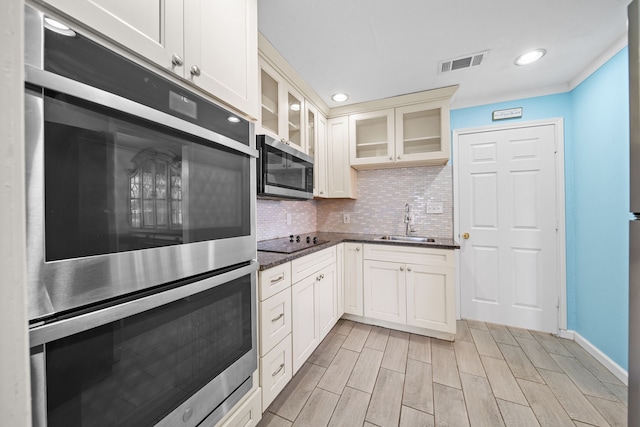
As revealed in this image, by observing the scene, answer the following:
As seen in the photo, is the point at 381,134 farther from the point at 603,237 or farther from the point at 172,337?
the point at 172,337

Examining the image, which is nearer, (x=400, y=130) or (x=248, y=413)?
(x=248, y=413)

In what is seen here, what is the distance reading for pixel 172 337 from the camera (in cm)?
79

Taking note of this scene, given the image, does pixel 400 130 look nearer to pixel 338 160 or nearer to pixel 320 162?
pixel 338 160

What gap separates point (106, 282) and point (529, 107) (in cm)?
338

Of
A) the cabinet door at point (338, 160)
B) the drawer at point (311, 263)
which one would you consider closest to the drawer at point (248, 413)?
the drawer at point (311, 263)

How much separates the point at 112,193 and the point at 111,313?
30 cm

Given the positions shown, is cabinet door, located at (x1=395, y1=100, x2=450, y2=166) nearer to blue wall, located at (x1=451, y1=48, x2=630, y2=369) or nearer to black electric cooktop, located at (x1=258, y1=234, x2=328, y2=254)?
blue wall, located at (x1=451, y1=48, x2=630, y2=369)

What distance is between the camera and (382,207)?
9.52ft

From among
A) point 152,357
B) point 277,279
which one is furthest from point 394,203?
point 152,357

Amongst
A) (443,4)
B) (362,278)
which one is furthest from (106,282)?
(362,278)

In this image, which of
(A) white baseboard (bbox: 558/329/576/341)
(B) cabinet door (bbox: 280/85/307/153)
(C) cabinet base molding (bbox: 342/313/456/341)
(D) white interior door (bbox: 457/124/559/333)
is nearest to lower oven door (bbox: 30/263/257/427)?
(B) cabinet door (bbox: 280/85/307/153)

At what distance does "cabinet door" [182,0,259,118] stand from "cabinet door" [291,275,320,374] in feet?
3.75

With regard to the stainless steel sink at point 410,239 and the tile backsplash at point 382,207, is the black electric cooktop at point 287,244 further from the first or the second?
the stainless steel sink at point 410,239

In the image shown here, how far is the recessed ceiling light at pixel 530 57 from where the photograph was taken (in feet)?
5.88
